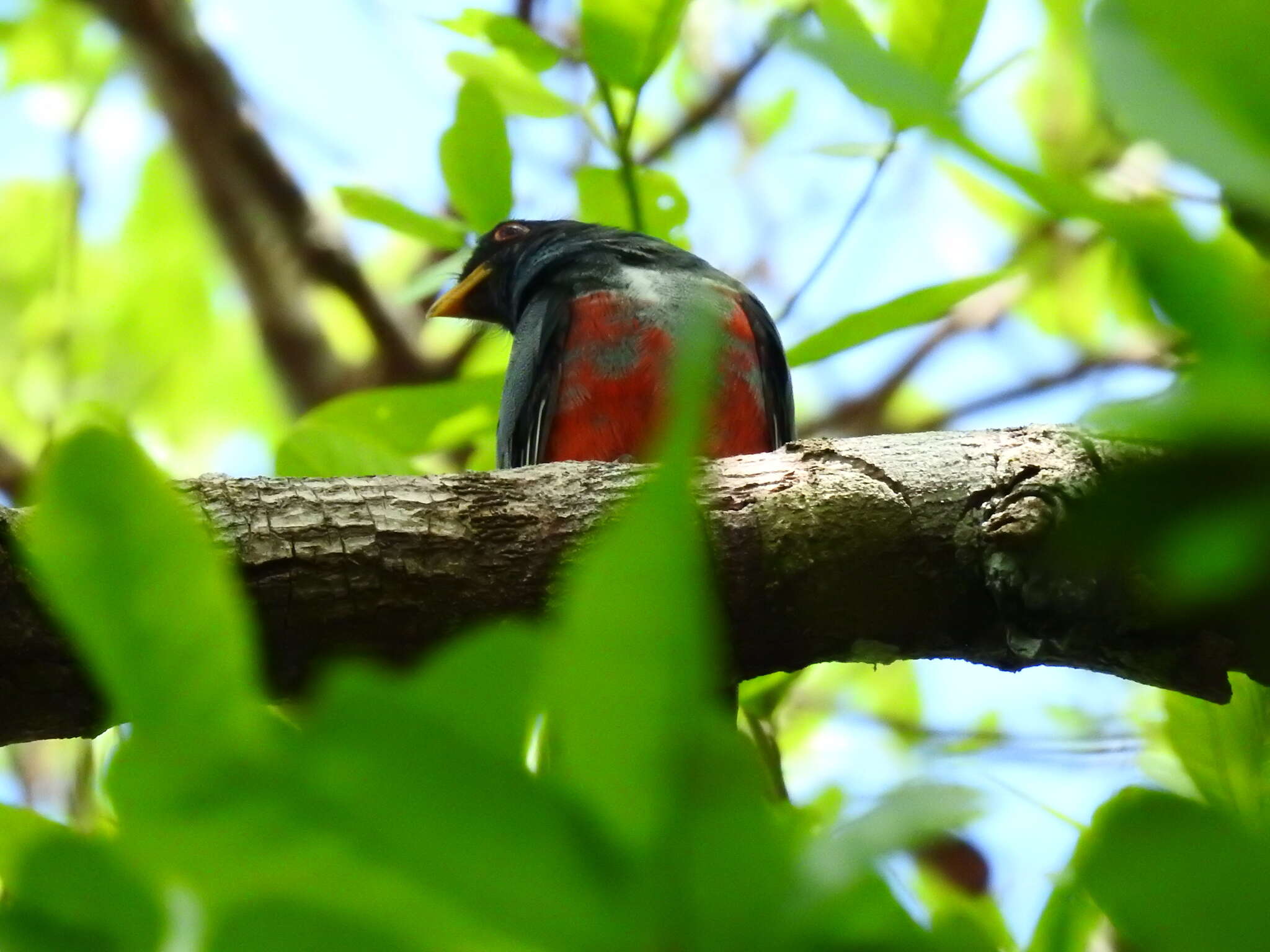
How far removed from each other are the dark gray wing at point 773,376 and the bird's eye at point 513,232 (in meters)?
1.23

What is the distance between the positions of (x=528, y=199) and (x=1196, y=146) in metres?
6.63

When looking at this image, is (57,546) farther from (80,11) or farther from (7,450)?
(80,11)

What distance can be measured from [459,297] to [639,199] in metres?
2.64

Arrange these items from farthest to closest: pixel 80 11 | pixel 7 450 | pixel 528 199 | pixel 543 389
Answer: pixel 528 199, pixel 80 11, pixel 7 450, pixel 543 389

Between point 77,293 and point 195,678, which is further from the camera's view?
point 77,293

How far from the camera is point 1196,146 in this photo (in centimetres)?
52

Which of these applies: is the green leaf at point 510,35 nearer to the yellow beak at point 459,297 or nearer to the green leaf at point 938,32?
the green leaf at point 938,32

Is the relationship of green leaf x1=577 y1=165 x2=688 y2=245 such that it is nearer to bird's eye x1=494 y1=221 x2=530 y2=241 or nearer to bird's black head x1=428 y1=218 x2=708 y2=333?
bird's black head x1=428 y1=218 x2=708 y2=333

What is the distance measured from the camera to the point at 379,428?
299 centimetres

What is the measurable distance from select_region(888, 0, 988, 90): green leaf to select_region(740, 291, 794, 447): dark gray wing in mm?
2036

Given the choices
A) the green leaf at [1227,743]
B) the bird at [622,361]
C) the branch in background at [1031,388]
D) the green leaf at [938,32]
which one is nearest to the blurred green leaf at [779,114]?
the bird at [622,361]

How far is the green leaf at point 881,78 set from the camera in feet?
1.80

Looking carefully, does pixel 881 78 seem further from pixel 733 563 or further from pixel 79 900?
pixel 733 563

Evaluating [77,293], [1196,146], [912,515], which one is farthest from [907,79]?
[77,293]
